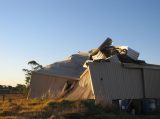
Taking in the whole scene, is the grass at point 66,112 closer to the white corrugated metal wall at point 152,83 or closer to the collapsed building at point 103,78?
the collapsed building at point 103,78

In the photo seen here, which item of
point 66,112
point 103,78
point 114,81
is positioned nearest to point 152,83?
point 114,81

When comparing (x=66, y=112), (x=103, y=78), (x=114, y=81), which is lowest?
(x=66, y=112)

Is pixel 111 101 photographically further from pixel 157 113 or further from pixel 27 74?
pixel 27 74

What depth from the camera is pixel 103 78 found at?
2884 cm

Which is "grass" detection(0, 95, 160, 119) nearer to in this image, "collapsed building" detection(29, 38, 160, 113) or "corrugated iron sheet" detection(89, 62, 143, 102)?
"corrugated iron sheet" detection(89, 62, 143, 102)

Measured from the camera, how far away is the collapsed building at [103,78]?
28.8 metres

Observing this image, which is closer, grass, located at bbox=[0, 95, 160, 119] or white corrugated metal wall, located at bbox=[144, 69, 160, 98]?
grass, located at bbox=[0, 95, 160, 119]

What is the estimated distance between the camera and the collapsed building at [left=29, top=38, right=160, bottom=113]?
2877cm

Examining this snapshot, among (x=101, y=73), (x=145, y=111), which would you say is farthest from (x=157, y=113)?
(x=101, y=73)

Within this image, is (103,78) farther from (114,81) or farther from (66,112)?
(66,112)

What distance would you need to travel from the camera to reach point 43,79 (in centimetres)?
3259

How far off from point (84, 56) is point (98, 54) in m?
4.08

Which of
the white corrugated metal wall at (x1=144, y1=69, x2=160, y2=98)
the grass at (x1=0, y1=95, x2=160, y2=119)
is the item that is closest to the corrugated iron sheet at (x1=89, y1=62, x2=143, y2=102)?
the white corrugated metal wall at (x1=144, y1=69, x2=160, y2=98)

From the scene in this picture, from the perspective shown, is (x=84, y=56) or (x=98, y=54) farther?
(x=84, y=56)
